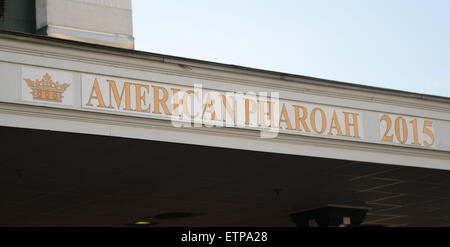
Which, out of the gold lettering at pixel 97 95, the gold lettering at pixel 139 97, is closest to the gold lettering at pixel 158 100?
the gold lettering at pixel 139 97

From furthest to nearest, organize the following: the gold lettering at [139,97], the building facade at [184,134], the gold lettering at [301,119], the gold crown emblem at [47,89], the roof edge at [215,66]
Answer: the gold lettering at [301,119] < the gold lettering at [139,97] < the building facade at [184,134] < the roof edge at [215,66] < the gold crown emblem at [47,89]

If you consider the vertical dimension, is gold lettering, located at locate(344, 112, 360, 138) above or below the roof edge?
below

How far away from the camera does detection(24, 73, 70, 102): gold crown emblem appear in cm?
957

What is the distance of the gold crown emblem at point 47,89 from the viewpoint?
9.57m

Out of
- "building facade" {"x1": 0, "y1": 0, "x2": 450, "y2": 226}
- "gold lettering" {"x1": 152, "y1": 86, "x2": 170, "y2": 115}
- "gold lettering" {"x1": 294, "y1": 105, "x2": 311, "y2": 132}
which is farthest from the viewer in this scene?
"gold lettering" {"x1": 294, "y1": 105, "x2": 311, "y2": 132}

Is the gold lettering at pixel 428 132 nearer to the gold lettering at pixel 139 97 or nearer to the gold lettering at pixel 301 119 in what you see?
the gold lettering at pixel 301 119

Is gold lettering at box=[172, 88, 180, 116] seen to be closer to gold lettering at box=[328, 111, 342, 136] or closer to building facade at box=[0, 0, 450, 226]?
building facade at box=[0, 0, 450, 226]

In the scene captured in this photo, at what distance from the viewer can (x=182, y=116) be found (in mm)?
10516

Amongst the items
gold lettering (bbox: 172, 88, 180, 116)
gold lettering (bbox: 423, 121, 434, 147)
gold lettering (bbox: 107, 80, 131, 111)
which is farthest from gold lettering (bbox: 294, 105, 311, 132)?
gold lettering (bbox: 107, 80, 131, 111)

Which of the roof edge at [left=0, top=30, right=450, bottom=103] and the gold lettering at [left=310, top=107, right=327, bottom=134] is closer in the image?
the roof edge at [left=0, top=30, right=450, bottom=103]

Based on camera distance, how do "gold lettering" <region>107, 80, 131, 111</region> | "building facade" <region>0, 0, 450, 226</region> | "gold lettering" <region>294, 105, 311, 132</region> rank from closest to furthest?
1. "building facade" <region>0, 0, 450, 226</region>
2. "gold lettering" <region>107, 80, 131, 111</region>
3. "gold lettering" <region>294, 105, 311, 132</region>

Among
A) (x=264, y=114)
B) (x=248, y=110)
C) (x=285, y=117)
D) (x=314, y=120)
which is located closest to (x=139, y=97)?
(x=248, y=110)
